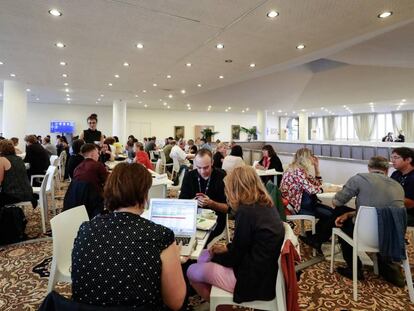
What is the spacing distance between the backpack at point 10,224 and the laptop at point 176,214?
2.68 m

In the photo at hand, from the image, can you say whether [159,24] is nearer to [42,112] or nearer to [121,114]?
[121,114]

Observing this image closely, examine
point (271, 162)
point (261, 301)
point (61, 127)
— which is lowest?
point (261, 301)

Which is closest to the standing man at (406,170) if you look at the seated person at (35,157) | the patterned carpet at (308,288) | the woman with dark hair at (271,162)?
the patterned carpet at (308,288)

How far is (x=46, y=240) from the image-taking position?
3.81 metres

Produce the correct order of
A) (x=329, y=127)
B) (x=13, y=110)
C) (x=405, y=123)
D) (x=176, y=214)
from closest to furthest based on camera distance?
(x=176, y=214) → (x=13, y=110) → (x=405, y=123) → (x=329, y=127)

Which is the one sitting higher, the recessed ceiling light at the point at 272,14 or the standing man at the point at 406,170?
the recessed ceiling light at the point at 272,14

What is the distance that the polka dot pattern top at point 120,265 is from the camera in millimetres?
1094

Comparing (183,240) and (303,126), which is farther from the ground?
(303,126)

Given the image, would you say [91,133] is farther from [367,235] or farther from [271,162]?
[367,235]

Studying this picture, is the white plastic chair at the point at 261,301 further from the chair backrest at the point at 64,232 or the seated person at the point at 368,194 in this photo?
the seated person at the point at 368,194

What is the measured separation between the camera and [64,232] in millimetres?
2037

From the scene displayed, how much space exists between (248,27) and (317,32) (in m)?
1.20

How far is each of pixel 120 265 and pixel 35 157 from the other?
5522 millimetres

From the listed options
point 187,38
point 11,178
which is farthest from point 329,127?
point 11,178
